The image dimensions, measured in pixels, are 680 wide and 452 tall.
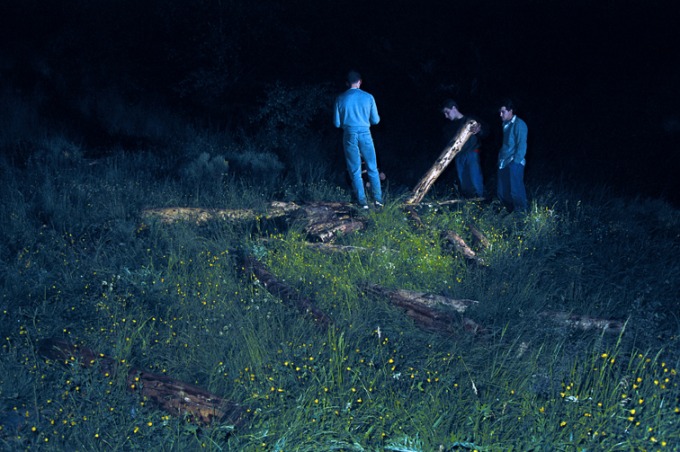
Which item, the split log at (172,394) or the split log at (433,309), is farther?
the split log at (433,309)

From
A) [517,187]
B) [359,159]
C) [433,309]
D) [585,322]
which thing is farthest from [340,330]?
[517,187]

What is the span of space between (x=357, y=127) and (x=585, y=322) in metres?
4.79

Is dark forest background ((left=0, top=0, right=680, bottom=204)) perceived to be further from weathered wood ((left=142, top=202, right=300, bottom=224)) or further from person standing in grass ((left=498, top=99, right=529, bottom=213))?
weathered wood ((left=142, top=202, right=300, bottom=224))

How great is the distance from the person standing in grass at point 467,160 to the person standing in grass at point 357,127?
1367mm

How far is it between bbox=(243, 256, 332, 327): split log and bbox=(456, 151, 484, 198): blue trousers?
14.6 feet

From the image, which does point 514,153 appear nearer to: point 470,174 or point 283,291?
point 470,174

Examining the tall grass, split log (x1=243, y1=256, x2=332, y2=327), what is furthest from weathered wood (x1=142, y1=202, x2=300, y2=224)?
split log (x1=243, y1=256, x2=332, y2=327)

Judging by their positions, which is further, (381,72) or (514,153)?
(381,72)

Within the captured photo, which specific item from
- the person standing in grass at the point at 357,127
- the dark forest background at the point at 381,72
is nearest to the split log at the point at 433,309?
the person standing in grass at the point at 357,127

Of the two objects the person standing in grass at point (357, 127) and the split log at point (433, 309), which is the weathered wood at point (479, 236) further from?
the split log at point (433, 309)

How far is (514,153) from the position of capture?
333 inches

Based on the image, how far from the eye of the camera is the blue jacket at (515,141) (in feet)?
27.3

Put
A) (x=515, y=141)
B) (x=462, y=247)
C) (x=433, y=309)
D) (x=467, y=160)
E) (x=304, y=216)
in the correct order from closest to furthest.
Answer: (x=433, y=309) < (x=462, y=247) < (x=304, y=216) < (x=515, y=141) < (x=467, y=160)

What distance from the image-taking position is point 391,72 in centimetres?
1139
